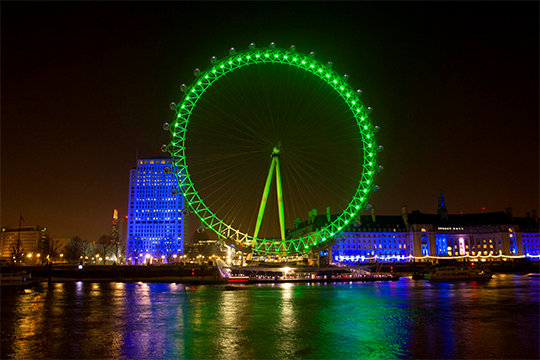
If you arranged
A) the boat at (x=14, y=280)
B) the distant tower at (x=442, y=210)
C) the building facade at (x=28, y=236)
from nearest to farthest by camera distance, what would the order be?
the boat at (x=14, y=280) < the distant tower at (x=442, y=210) < the building facade at (x=28, y=236)

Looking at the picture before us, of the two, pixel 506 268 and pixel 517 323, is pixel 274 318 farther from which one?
pixel 506 268

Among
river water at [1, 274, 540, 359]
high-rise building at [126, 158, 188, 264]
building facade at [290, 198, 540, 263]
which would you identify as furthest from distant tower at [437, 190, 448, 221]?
river water at [1, 274, 540, 359]

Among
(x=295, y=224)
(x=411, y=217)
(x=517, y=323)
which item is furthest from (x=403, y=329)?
(x=295, y=224)

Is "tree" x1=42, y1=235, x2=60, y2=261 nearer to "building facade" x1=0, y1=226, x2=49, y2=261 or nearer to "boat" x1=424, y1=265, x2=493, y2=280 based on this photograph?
"building facade" x1=0, y1=226, x2=49, y2=261

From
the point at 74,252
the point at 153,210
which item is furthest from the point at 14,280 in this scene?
the point at 153,210

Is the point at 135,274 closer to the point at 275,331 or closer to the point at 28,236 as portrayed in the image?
the point at 275,331

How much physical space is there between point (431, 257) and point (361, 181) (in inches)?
3161

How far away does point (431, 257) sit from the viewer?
118875 mm

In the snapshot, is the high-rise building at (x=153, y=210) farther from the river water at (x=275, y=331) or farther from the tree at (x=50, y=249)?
the river water at (x=275, y=331)

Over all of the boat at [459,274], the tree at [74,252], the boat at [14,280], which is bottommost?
the boat at [459,274]

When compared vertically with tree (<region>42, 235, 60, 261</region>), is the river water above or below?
below

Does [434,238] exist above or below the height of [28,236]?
below

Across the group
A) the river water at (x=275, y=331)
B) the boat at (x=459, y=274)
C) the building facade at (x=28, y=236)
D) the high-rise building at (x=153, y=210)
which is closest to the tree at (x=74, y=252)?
the high-rise building at (x=153, y=210)

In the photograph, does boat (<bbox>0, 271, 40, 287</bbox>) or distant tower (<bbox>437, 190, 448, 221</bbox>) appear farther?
distant tower (<bbox>437, 190, 448, 221</bbox>)
